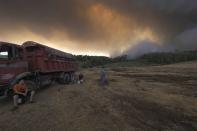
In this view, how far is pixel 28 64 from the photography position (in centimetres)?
Result: 1223

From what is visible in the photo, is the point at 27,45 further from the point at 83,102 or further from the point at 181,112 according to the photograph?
the point at 181,112

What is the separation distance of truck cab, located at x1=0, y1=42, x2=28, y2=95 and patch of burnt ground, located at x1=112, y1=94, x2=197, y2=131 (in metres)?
5.55

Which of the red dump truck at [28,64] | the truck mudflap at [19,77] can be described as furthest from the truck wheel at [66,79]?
the truck mudflap at [19,77]

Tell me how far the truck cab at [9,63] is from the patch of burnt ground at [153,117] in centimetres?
555

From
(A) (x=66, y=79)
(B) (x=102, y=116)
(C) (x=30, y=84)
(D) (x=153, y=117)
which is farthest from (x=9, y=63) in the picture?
(A) (x=66, y=79)

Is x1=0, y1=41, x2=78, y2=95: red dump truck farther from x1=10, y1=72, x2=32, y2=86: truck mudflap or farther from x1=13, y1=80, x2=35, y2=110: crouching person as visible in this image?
x1=13, y1=80, x2=35, y2=110: crouching person

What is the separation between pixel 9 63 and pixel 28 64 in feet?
7.43

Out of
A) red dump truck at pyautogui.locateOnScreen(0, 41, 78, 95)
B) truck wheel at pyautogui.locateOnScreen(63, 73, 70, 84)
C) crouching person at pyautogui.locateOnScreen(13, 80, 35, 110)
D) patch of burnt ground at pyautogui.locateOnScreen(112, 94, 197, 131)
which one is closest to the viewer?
patch of burnt ground at pyautogui.locateOnScreen(112, 94, 197, 131)

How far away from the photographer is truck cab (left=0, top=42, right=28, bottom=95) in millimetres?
9695

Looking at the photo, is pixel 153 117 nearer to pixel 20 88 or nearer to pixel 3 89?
pixel 20 88

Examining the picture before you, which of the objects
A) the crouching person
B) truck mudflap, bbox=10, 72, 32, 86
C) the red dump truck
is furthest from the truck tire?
the crouching person

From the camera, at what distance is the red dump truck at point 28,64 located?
986 cm

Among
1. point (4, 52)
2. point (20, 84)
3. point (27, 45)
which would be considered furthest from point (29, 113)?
point (27, 45)

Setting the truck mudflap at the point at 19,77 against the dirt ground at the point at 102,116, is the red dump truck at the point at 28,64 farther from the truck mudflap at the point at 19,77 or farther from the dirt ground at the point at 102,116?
the dirt ground at the point at 102,116
